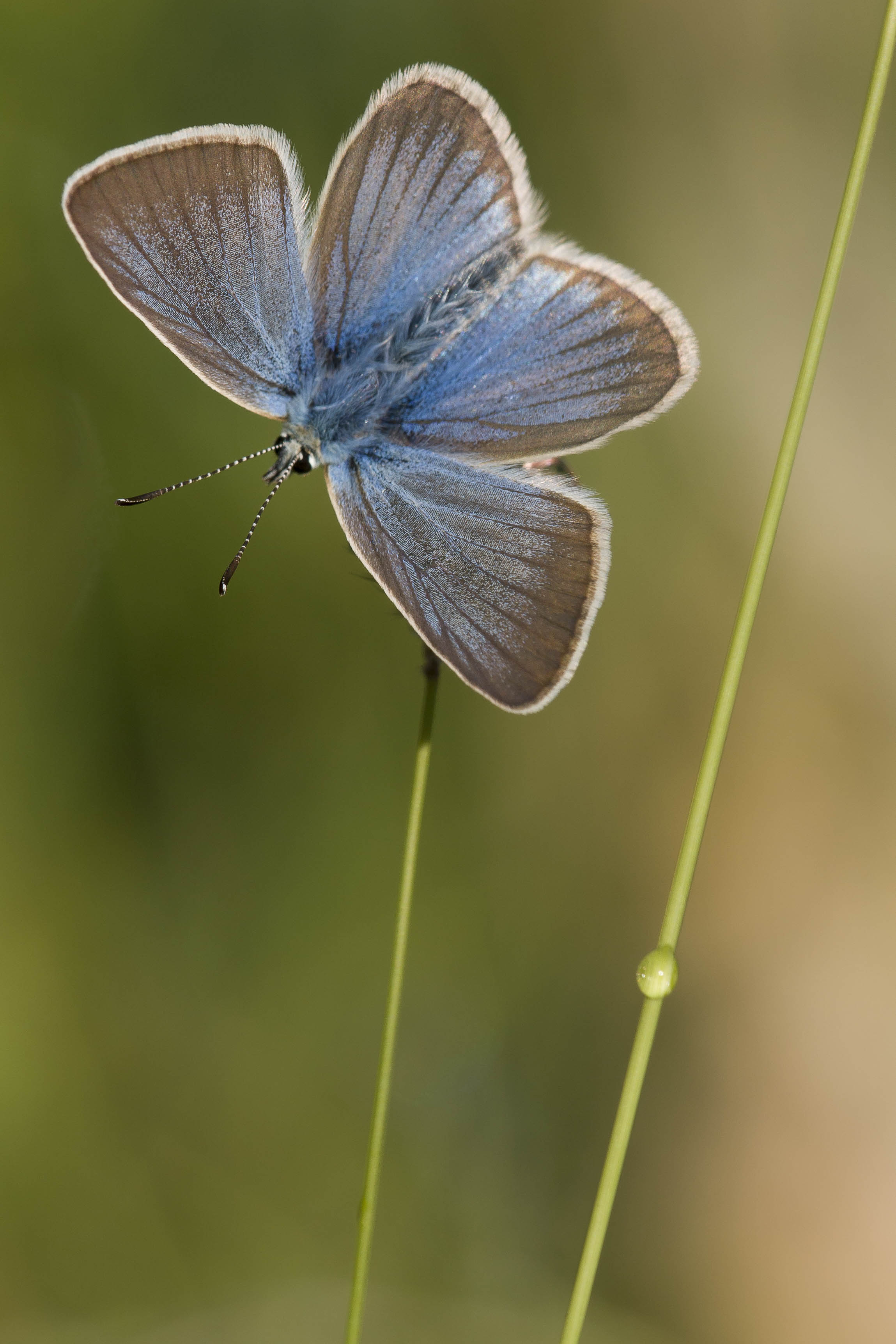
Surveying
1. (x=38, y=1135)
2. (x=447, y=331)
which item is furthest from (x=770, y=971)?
(x=447, y=331)

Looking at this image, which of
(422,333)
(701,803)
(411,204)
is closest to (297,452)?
(422,333)

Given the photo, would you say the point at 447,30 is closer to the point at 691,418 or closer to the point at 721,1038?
the point at 691,418

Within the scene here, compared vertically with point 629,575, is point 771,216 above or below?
above

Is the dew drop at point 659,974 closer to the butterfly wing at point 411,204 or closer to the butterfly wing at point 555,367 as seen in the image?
the butterfly wing at point 555,367

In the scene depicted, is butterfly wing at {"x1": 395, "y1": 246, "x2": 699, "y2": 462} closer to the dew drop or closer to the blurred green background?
the dew drop

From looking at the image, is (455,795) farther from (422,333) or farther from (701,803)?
(701,803)

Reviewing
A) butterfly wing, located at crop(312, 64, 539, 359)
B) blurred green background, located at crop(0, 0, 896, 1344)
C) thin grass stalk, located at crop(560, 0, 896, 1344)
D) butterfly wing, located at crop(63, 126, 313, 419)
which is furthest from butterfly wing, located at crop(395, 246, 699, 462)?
blurred green background, located at crop(0, 0, 896, 1344)
